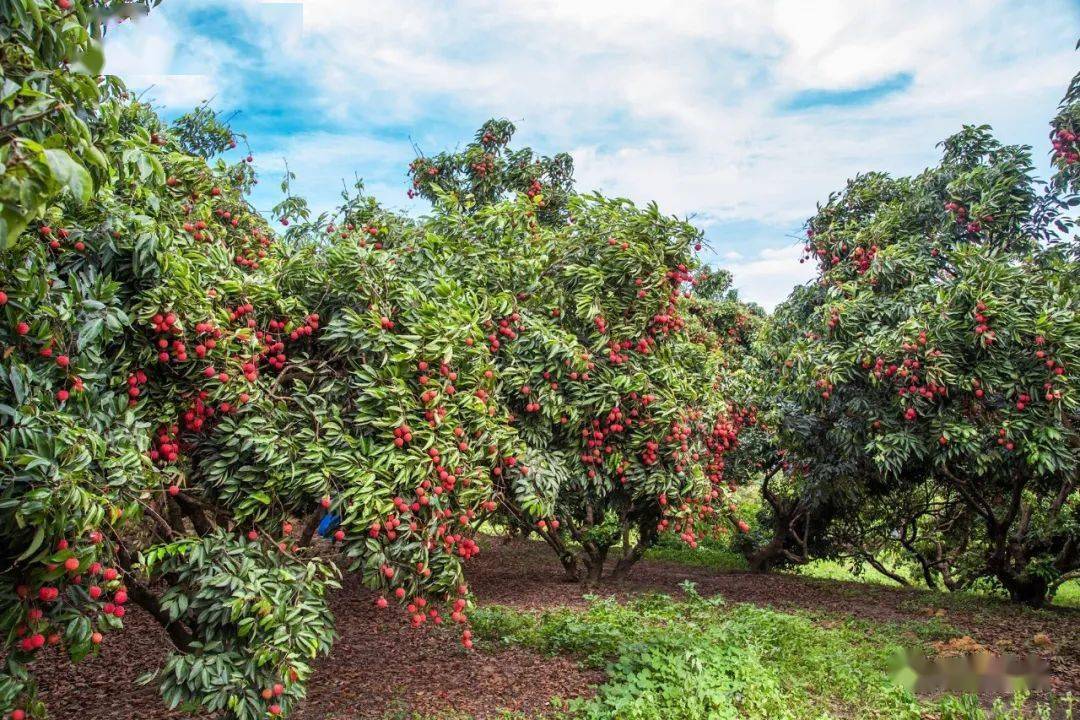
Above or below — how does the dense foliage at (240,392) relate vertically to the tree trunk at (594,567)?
above

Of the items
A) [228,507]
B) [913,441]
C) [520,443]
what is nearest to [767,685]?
[520,443]

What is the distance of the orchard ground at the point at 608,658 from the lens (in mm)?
4934

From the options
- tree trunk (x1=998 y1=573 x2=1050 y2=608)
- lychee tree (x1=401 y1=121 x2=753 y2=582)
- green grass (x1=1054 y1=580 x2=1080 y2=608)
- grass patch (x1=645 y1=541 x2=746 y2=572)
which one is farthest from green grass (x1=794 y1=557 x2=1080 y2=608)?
lychee tree (x1=401 y1=121 x2=753 y2=582)

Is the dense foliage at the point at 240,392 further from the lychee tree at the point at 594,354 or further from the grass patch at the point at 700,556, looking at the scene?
the grass patch at the point at 700,556

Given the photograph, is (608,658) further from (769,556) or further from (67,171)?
(769,556)

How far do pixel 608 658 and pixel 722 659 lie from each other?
0.94m

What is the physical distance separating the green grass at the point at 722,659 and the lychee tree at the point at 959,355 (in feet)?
6.34

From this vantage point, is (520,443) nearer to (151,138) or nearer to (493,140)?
(151,138)

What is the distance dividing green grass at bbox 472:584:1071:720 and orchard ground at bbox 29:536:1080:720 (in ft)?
0.05

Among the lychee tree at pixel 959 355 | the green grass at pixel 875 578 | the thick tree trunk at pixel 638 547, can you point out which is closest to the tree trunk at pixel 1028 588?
the lychee tree at pixel 959 355

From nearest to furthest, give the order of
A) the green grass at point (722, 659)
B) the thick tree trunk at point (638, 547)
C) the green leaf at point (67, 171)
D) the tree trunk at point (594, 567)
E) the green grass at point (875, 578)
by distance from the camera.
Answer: the green leaf at point (67, 171) → the green grass at point (722, 659) → the thick tree trunk at point (638, 547) → the tree trunk at point (594, 567) → the green grass at point (875, 578)

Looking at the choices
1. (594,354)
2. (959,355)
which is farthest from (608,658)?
(959,355)

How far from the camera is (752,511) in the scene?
13602mm

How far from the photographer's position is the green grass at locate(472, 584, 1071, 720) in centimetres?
476
